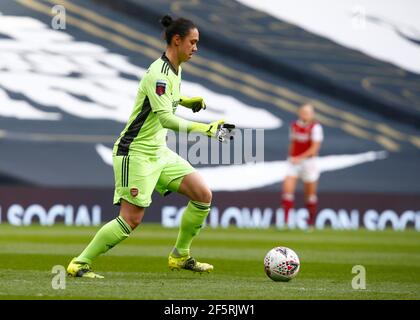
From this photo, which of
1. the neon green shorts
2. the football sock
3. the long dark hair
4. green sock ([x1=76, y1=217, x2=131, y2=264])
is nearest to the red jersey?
the football sock

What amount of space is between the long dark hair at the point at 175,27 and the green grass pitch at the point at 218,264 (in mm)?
2060

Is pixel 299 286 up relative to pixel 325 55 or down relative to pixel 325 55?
down

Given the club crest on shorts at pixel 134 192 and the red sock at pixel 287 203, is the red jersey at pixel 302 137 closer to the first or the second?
the red sock at pixel 287 203

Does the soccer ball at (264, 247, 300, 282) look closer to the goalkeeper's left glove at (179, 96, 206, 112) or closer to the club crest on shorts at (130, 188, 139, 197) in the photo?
the club crest on shorts at (130, 188, 139, 197)

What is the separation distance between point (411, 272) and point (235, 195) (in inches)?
368

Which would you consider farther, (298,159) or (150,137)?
(298,159)

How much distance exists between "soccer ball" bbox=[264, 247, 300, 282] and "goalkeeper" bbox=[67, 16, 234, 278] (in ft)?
2.46

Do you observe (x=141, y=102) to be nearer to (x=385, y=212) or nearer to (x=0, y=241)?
(x=0, y=241)

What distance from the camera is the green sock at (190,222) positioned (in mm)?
9023

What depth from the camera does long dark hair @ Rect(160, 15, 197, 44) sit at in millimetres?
8680

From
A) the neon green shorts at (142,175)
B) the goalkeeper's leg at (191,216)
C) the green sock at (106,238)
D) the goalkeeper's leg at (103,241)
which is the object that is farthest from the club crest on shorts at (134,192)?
the goalkeeper's leg at (191,216)

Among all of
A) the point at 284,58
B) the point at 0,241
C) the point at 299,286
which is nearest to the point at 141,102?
the point at 299,286

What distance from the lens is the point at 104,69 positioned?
68.9 ft

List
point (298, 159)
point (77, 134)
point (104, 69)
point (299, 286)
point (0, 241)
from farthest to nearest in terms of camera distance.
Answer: point (104, 69) → point (77, 134) → point (298, 159) → point (0, 241) → point (299, 286)
